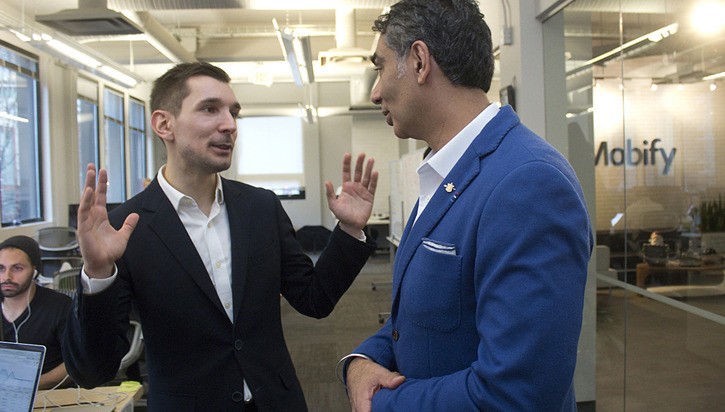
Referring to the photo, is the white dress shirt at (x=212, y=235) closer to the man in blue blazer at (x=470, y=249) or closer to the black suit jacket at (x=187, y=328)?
the black suit jacket at (x=187, y=328)

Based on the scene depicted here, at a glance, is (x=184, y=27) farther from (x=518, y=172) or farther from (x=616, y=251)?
(x=518, y=172)

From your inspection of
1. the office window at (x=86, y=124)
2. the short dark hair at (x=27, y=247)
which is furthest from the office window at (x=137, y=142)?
the short dark hair at (x=27, y=247)

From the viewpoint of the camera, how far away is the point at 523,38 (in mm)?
4203

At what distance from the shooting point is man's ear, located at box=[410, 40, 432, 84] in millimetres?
1188

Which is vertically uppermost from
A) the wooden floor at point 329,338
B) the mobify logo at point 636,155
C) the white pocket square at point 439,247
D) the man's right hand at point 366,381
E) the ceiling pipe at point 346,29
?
the ceiling pipe at point 346,29

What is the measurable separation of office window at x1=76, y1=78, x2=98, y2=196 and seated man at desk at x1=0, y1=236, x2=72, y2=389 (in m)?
7.29

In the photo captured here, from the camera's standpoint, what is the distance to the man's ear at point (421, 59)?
3.90ft

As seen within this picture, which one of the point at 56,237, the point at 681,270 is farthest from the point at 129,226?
the point at 56,237

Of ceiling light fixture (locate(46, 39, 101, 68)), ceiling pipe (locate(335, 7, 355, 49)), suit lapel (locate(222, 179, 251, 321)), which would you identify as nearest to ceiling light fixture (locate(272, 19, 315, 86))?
ceiling pipe (locate(335, 7, 355, 49))

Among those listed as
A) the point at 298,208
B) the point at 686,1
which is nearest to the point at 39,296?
the point at 686,1

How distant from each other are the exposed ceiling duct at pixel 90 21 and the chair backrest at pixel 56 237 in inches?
132

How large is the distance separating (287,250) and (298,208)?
14873 mm

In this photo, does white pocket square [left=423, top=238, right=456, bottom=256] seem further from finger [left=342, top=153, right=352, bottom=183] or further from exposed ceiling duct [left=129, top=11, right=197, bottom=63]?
exposed ceiling duct [left=129, top=11, right=197, bottom=63]

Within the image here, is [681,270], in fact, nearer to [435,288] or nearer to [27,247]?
[435,288]
